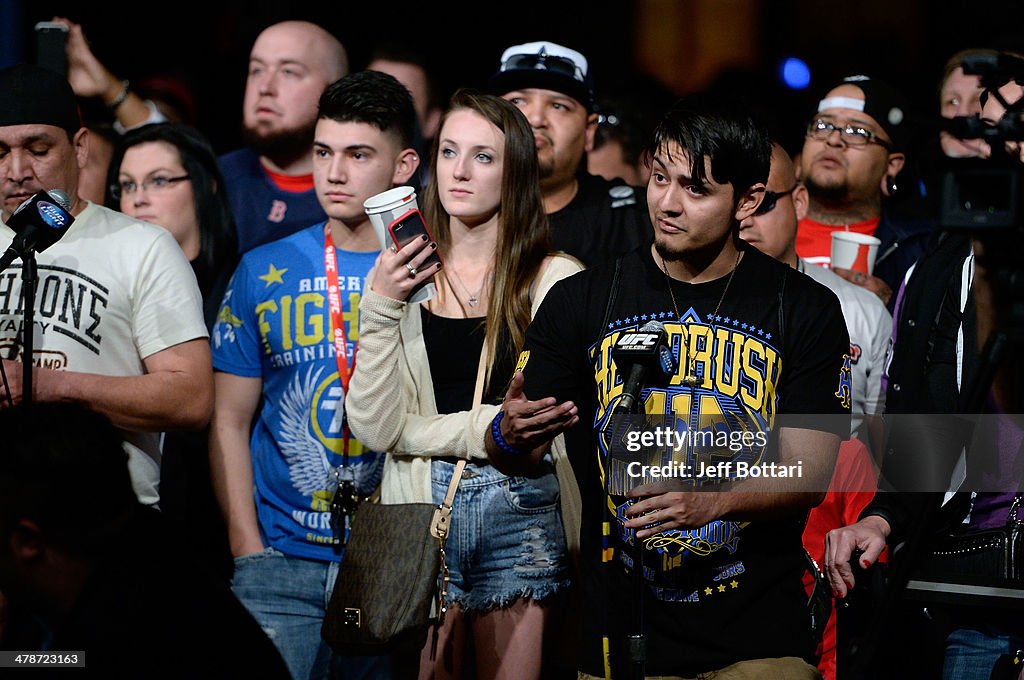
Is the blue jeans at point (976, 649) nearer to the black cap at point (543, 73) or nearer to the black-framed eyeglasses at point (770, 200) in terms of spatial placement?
the black-framed eyeglasses at point (770, 200)

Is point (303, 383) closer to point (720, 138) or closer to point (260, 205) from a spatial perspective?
A: point (260, 205)

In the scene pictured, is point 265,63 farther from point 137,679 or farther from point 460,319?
point 137,679

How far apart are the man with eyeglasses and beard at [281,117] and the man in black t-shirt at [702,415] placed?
250 centimetres

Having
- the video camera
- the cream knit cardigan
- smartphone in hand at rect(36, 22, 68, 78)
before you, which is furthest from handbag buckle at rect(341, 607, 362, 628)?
smartphone in hand at rect(36, 22, 68, 78)

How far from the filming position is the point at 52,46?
17.8 ft

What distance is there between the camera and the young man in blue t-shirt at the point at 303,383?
4320 millimetres

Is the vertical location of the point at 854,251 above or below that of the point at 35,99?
below

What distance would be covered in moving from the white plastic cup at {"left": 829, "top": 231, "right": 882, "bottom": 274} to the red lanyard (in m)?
2.00

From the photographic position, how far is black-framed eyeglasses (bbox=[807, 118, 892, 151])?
5.45 m

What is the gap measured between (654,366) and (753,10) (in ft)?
19.1

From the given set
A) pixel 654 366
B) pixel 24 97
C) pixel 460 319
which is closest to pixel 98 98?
pixel 24 97

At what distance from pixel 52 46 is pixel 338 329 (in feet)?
6.83

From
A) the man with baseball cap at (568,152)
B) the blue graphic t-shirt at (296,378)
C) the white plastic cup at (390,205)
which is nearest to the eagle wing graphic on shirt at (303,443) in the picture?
the blue graphic t-shirt at (296,378)

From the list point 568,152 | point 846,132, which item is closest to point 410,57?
point 568,152
